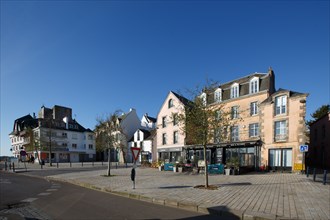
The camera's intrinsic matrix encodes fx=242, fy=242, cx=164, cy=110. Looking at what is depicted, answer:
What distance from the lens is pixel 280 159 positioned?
23672mm

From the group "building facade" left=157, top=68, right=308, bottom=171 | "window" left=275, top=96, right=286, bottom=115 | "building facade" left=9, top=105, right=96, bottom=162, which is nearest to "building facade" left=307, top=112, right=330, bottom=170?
"window" left=275, top=96, right=286, bottom=115

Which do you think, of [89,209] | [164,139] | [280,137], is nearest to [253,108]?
[280,137]

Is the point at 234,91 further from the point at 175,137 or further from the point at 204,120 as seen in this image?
the point at 204,120

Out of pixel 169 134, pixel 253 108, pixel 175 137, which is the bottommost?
Result: pixel 175 137

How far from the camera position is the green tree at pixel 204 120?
13.0 m

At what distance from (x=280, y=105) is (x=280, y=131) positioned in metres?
2.58

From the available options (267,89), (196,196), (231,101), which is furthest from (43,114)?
(196,196)

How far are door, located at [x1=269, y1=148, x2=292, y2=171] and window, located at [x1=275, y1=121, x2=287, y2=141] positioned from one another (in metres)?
1.17

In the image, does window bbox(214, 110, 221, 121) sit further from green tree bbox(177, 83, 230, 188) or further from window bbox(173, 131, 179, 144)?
window bbox(173, 131, 179, 144)

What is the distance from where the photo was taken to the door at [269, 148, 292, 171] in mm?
23094

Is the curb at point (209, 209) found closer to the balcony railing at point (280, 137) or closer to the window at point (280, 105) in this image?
the balcony railing at point (280, 137)

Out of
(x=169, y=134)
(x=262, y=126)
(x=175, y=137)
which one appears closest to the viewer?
(x=262, y=126)

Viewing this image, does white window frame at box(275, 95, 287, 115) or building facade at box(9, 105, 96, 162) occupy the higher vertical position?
white window frame at box(275, 95, 287, 115)

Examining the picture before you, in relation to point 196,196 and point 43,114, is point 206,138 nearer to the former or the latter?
point 196,196
